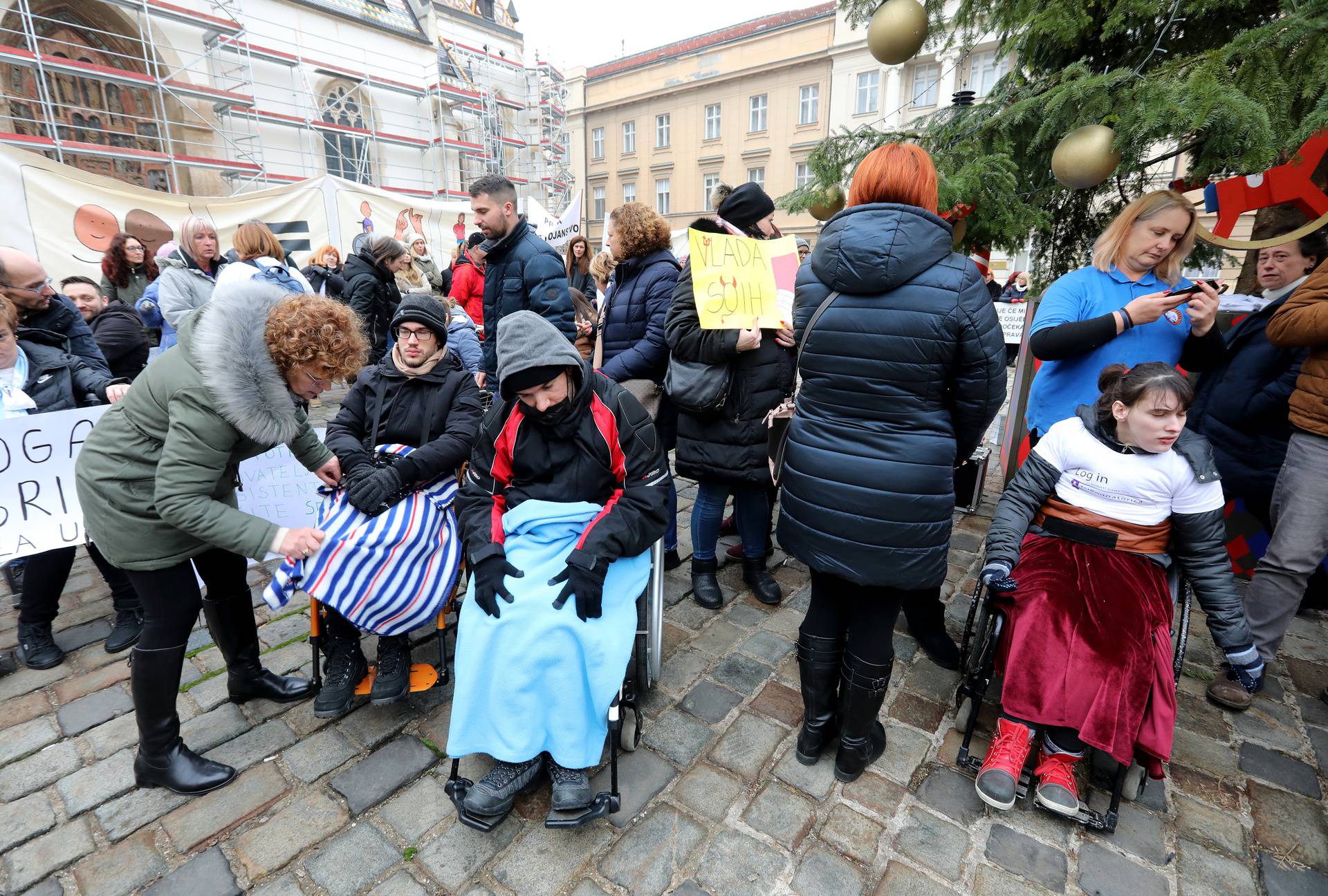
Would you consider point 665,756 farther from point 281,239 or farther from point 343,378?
point 281,239

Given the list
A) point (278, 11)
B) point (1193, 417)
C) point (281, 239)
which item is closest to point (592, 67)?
point (278, 11)

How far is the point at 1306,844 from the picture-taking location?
2.11 meters

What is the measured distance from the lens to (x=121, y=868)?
198 cm

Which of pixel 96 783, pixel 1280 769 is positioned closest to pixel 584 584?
pixel 96 783

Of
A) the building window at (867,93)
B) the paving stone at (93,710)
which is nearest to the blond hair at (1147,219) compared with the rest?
the paving stone at (93,710)

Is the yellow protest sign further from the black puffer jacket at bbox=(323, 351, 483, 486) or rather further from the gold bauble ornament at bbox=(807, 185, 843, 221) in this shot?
the black puffer jacket at bbox=(323, 351, 483, 486)

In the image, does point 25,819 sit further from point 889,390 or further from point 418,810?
point 889,390

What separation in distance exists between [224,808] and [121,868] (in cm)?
29

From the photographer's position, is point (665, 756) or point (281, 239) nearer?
point (665, 756)

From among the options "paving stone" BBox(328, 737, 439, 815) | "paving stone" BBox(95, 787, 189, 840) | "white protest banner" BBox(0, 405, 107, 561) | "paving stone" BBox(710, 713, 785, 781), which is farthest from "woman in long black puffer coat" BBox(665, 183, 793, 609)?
"white protest banner" BBox(0, 405, 107, 561)

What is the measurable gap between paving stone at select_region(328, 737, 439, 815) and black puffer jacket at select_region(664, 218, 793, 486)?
5.77ft

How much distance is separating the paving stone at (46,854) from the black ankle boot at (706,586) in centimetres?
259

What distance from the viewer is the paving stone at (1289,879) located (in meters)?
1.94

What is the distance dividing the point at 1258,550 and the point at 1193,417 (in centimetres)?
99
